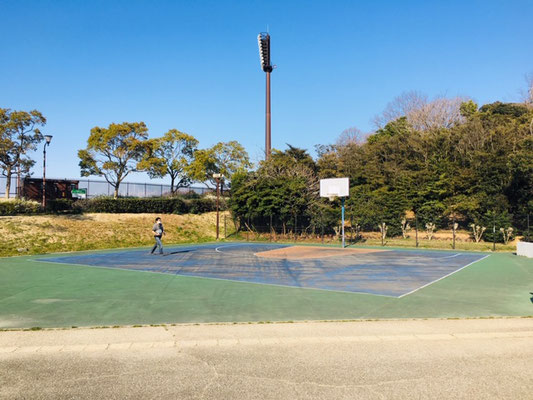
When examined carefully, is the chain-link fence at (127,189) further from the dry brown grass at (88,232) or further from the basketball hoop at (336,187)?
the basketball hoop at (336,187)

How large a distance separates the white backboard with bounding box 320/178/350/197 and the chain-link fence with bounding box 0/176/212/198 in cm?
2249

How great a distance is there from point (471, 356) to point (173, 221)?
30553 millimetres

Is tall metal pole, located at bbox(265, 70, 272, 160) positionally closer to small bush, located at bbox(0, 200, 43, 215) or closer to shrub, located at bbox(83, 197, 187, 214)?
shrub, located at bbox(83, 197, 187, 214)

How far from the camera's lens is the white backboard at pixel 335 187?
27.5m

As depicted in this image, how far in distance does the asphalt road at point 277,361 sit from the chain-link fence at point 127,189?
3425 cm

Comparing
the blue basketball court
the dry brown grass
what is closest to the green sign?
the dry brown grass

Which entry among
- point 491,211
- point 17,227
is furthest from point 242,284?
point 491,211

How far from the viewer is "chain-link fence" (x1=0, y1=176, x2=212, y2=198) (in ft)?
127

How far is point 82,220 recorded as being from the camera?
2891 cm

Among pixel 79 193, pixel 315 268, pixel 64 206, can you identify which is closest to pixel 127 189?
pixel 79 193

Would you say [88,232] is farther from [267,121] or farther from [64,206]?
[267,121]

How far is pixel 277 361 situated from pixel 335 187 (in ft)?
77.0

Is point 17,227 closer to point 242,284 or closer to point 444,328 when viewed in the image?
point 242,284

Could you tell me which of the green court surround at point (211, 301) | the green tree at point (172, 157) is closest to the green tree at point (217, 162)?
the green tree at point (172, 157)
